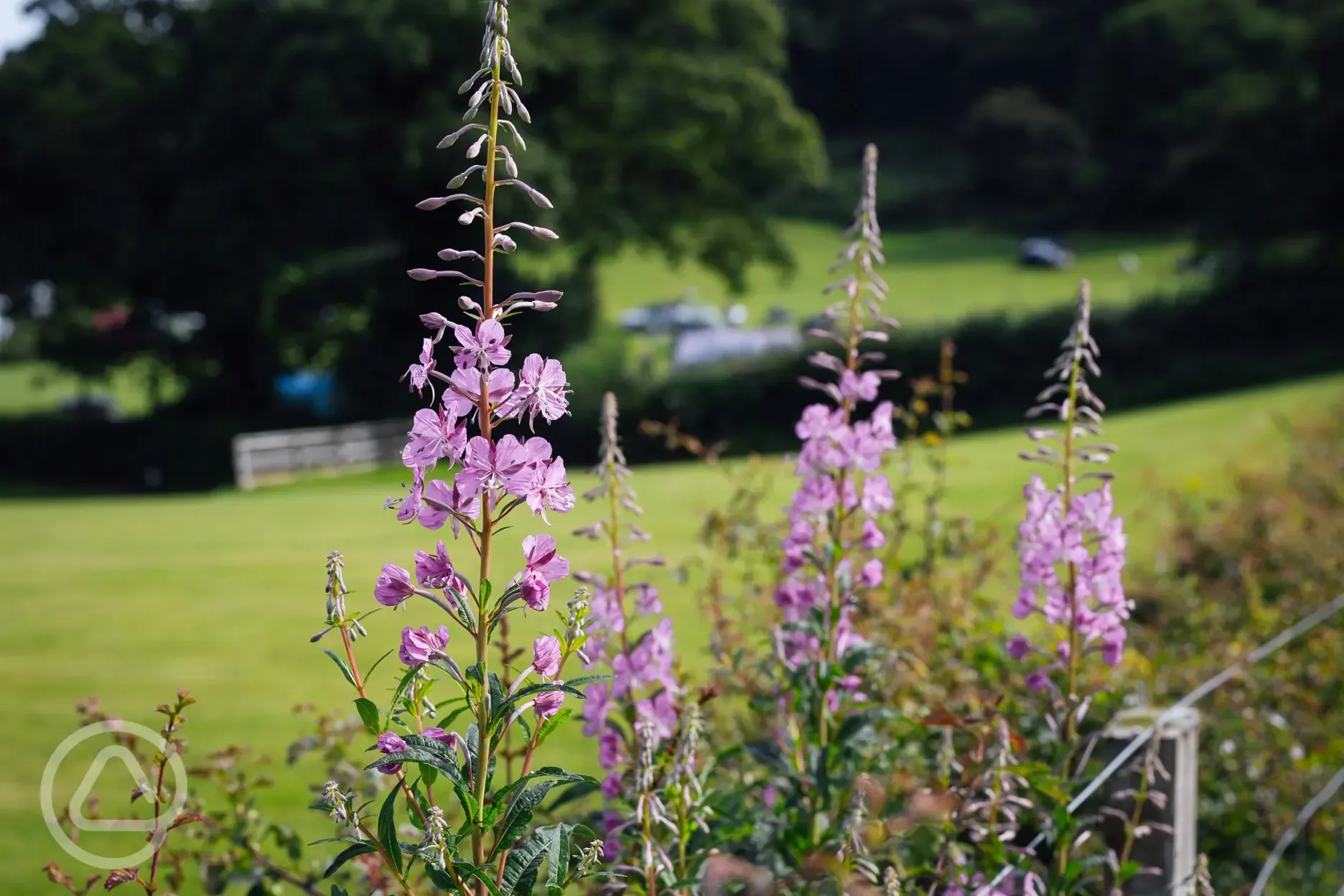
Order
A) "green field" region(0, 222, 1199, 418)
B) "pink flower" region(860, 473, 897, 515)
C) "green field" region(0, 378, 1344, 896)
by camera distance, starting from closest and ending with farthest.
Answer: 1. "pink flower" region(860, 473, 897, 515)
2. "green field" region(0, 378, 1344, 896)
3. "green field" region(0, 222, 1199, 418)

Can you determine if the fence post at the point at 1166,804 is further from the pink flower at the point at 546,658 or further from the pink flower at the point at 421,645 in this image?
the pink flower at the point at 421,645

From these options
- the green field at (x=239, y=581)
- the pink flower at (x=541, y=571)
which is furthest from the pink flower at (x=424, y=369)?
the green field at (x=239, y=581)

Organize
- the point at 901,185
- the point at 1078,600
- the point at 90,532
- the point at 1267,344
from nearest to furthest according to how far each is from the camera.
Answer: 1. the point at 1078,600
2. the point at 90,532
3. the point at 1267,344
4. the point at 901,185

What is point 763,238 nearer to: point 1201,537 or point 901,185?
point 1201,537

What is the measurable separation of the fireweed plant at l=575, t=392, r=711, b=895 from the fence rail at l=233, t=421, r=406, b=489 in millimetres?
17417

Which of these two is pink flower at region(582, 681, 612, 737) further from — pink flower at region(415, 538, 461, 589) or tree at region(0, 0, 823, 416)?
tree at region(0, 0, 823, 416)

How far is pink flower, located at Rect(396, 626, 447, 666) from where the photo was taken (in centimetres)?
141

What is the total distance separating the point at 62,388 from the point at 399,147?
31.4 metres

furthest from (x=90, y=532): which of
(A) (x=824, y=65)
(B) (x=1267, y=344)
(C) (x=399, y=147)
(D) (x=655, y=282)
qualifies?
(A) (x=824, y=65)

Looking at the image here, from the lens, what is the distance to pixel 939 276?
142ft

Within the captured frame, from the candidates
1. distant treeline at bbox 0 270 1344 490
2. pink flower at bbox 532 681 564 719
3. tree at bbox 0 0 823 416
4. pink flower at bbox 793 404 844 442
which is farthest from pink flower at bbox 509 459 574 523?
distant treeline at bbox 0 270 1344 490

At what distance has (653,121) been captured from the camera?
21234 mm

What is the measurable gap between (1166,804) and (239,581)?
320 inches

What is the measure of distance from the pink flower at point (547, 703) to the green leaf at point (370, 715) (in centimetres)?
19
